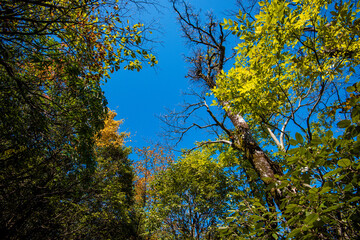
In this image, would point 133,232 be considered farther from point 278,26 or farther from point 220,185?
point 278,26

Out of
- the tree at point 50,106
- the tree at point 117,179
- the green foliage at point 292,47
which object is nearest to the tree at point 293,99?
the green foliage at point 292,47

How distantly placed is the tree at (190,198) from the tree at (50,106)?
3.02 metres

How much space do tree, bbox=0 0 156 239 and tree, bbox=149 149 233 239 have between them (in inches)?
119

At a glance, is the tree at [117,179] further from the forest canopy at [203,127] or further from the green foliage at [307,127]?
the green foliage at [307,127]

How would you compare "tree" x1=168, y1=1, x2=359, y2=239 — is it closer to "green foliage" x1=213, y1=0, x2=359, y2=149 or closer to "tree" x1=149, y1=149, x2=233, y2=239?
"green foliage" x1=213, y1=0, x2=359, y2=149

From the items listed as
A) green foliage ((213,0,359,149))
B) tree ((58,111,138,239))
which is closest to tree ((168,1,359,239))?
green foliage ((213,0,359,149))

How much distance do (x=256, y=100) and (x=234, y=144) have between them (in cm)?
172

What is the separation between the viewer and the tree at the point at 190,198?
5770 millimetres

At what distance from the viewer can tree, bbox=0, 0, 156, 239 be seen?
2.64 meters

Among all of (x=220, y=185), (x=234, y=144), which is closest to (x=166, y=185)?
(x=220, y=185)

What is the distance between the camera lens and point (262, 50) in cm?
235

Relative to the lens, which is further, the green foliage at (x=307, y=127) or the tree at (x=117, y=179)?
the tree at (x=117, y=179)

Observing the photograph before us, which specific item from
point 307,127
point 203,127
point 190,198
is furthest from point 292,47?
point 190,198

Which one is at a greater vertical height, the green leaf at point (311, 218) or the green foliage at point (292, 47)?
the green foliage at point (292, 47)
